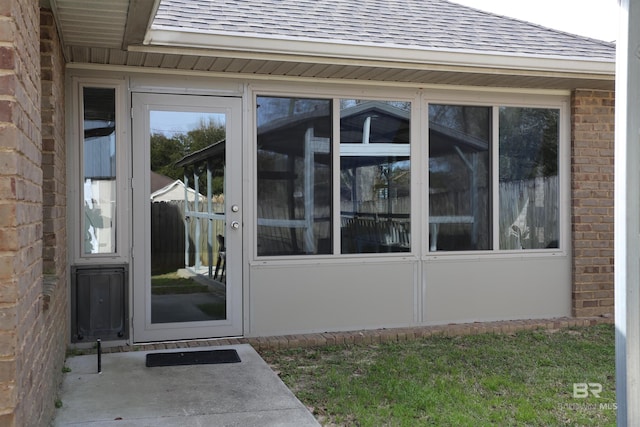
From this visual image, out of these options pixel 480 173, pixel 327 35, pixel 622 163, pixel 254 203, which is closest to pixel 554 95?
pixel 480 173

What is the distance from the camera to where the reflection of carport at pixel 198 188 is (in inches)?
233

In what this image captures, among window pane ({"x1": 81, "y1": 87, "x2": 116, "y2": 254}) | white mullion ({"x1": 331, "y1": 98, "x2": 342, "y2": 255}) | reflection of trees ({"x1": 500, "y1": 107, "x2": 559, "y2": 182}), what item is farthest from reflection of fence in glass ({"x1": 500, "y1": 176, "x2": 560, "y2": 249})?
window pane ({"x1": 81, "y1": 87, "x2": 116, "y2": 254})

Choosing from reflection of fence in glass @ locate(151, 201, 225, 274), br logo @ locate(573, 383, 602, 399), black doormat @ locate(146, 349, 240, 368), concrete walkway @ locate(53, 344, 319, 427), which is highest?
reflection of fence in glass @ locate(151, 201, 225, 274)

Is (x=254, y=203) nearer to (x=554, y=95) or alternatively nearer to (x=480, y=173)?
(x=480, y=173)

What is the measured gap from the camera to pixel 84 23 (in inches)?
175

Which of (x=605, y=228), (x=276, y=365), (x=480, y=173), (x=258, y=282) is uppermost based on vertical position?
(x=480, y=173)

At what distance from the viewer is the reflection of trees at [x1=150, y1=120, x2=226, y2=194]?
5.80m

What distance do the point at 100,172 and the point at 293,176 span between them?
1.71 metres

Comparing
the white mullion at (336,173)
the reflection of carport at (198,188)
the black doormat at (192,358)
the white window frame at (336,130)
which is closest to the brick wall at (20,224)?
the black doormat at (192,358)

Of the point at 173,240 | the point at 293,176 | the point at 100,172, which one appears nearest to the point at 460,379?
the point at 293,176

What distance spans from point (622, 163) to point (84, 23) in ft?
11.8

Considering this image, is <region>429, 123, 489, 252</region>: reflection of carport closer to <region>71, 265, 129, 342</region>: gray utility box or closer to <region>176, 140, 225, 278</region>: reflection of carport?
<region>176, 140, 225, 278</region>: reflection of carport

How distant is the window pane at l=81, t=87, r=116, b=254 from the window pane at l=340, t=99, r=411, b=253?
208 cm

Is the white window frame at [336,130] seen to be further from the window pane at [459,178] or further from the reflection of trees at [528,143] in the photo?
the reflection of trees at [528,143]
